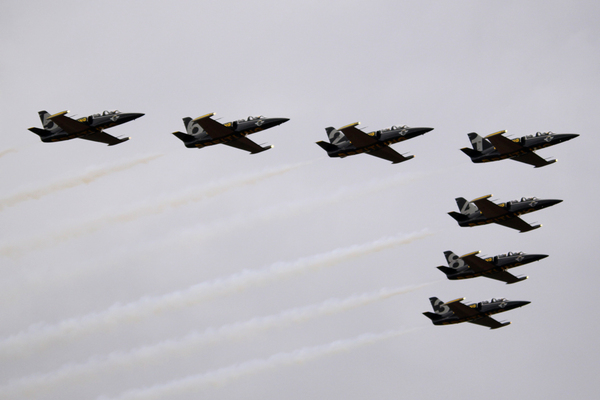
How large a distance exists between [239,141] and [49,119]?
17439mm

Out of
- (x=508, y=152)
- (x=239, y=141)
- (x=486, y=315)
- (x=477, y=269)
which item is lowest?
(x=486, y=315)

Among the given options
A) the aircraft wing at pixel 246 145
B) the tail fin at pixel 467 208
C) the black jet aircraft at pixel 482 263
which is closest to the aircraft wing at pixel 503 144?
the tail fin at pixel 467 208

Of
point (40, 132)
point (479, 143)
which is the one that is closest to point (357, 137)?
point (479, 143)

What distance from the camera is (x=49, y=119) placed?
3150 inches

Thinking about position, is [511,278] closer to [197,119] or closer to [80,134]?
[197,119]

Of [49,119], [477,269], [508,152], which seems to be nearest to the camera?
[49,119]

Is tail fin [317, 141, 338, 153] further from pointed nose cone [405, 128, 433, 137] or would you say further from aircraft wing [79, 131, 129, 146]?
aircraft wing [79, 131, 129, 146]

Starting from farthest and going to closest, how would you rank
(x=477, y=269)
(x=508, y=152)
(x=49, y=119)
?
(x=477, y=269) < (x=508, y=152) < (x=49, y=119)

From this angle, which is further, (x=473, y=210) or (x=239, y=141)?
(x=473, y=210)

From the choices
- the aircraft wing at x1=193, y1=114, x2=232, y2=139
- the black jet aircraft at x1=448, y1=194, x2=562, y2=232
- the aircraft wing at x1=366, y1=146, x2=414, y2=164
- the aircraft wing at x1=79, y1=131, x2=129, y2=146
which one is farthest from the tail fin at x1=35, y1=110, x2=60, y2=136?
the black jet aircraft at x1=448, y1=194, x2=562, y2=232

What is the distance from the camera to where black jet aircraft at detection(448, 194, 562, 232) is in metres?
87.8

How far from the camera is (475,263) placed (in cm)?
9219

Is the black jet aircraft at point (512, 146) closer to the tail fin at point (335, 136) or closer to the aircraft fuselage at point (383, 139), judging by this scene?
the aircraft fuselage at point (383, 139)

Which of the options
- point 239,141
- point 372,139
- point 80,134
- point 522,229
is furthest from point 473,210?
point 80,134
